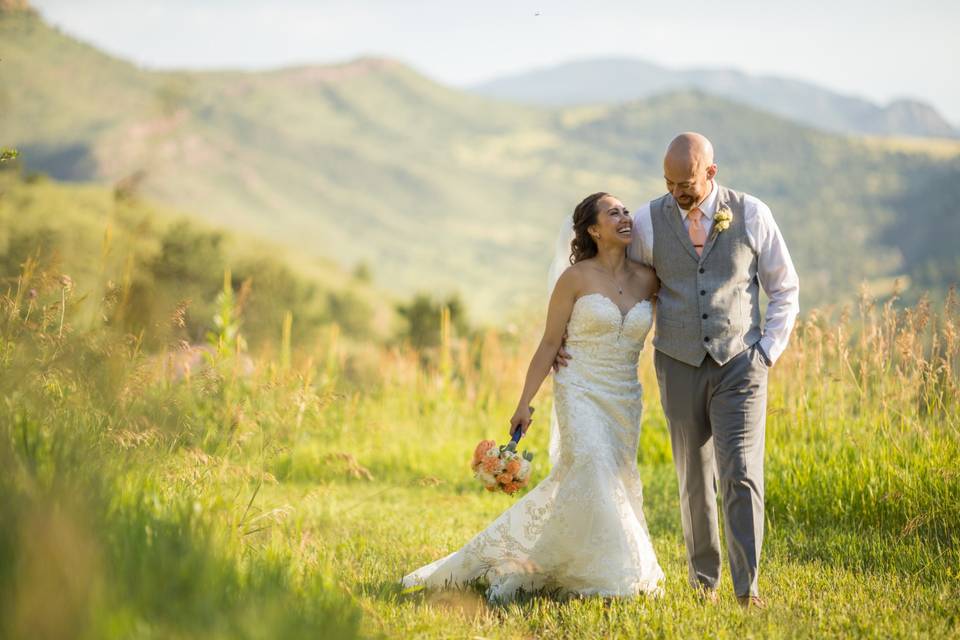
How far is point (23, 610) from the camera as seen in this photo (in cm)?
248

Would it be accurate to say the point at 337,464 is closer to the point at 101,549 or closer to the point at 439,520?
the point at 439,520

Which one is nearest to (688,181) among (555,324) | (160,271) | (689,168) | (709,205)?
(689,168)

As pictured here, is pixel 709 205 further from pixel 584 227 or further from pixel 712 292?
pixel 584 227

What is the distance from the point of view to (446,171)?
183 m

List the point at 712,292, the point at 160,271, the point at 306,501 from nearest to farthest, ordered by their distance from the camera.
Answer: the point at 712,292
the point at 306,501
the point at 160,271

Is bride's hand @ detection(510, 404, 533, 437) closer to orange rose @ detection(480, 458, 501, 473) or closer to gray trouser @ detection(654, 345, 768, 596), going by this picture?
orange rose @ detection(480, 458, 501, 473)

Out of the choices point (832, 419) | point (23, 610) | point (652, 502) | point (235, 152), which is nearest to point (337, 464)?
point (652, 502)

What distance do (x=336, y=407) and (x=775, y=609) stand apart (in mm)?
5909

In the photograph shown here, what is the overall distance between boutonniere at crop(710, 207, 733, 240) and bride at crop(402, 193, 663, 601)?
442 mm

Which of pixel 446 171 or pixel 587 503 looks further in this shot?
pixel 446 171

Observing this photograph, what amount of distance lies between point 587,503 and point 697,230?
1.44 metres

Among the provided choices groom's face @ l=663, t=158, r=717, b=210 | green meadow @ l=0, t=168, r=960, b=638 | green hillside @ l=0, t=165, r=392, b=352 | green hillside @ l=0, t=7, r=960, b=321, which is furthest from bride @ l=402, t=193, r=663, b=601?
green hillside @ l=0, t=7, r=960, b=321

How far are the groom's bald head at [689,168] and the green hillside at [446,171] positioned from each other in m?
68.3

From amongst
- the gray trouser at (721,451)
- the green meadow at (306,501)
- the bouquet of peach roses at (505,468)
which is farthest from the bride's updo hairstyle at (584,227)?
the green meadow at (306,501)
